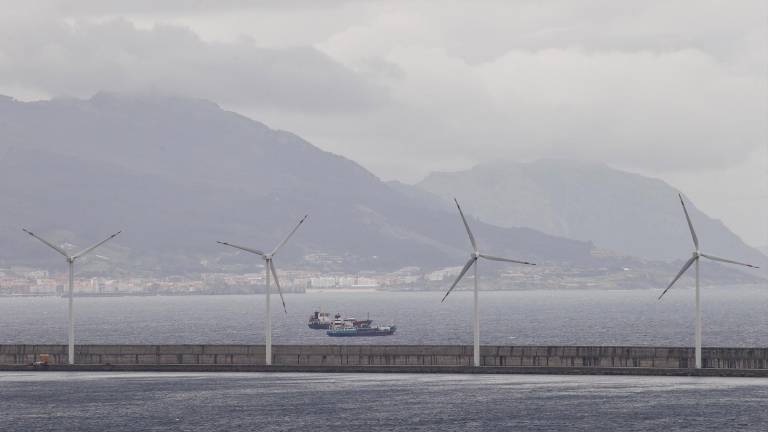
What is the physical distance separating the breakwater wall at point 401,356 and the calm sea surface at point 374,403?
2.55 m

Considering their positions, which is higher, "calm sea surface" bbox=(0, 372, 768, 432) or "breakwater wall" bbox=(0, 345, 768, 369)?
"breakwater wall" bbox=(0, 345, 768, 369)

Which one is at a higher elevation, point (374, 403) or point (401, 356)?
point (401, 356)

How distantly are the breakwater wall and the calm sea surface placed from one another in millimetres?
2553

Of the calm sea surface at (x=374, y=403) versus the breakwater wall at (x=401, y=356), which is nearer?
the calm sea surface at (x=374, y=403)

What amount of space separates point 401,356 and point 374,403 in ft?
53.9

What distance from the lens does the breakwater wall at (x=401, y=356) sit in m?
133

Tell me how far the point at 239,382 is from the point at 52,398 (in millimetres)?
23078

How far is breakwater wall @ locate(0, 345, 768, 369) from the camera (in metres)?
133

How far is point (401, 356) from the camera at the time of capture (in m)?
142

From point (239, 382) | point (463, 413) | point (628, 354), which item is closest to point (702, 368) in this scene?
point (628, 354)

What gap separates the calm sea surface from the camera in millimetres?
109938

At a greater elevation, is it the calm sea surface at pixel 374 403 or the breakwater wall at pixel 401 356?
the breakwater wall at pixel 401 356

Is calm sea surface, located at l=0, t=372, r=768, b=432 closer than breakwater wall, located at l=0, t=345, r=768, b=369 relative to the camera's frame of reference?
Yes

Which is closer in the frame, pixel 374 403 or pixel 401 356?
pixel 374 403
